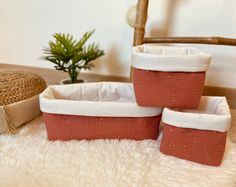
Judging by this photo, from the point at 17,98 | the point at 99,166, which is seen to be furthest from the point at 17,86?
the point at 99,166

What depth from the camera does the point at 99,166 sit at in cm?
55

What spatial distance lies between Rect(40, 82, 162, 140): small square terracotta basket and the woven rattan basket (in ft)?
0.24

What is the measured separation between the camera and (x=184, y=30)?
813mm

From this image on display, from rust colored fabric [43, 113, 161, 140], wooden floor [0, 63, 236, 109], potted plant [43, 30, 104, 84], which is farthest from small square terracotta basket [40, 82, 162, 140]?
wooden floor [0, 63, 236, 109]

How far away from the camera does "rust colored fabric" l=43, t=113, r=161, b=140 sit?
603 mm

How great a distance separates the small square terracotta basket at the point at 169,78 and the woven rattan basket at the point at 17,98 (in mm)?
288

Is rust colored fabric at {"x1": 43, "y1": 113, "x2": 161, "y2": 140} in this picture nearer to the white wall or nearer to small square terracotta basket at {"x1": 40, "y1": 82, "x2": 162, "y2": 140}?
small square terracotta basket at {"x1": 40, "y1": 82, "x2": 162, "y2": 140}

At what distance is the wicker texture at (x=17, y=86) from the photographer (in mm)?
647

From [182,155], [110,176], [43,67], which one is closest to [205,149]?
[182,155]

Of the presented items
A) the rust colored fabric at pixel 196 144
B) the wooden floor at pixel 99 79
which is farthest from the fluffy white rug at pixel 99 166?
the wooden floor at pixel 99 79

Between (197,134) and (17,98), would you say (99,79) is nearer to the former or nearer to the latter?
(17,98)

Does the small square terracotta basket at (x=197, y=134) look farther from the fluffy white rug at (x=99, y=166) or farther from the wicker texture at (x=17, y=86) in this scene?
the wicker texture at (x=17, y=86)

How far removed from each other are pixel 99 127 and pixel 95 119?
0.08 ft

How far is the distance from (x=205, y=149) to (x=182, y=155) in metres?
0.05
